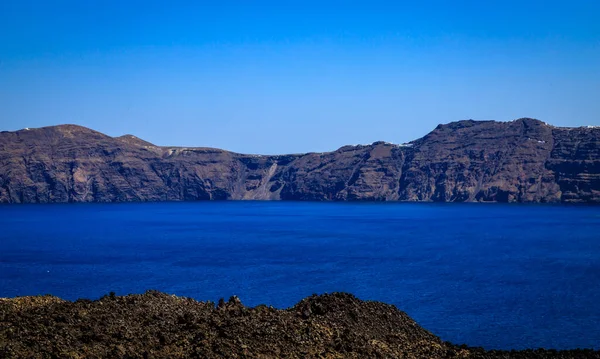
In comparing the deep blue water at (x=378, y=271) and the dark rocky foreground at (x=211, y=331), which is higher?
the dark rocky foreground at (x=211, y=331)

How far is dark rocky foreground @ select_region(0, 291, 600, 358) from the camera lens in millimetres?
22344

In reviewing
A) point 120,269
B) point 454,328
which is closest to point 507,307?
point 454,328

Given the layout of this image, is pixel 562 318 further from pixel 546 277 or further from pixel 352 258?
pixel 352 258

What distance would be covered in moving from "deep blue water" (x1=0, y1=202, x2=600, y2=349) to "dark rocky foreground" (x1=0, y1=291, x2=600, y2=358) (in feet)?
42.9

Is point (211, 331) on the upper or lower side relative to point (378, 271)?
upper

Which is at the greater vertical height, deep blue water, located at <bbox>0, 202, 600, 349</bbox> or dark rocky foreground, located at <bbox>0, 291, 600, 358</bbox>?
dark rocky foreground, located at <bbox>0, 291, 600, 358</bbox>

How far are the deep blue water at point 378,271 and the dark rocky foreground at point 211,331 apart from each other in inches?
515

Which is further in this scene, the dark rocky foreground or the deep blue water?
the deep blue water

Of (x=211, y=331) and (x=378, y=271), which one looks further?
(x=378, y=271)

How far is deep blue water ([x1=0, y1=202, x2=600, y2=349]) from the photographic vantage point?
155ft

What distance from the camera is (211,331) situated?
24281 millimetres

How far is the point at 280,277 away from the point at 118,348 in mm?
48389

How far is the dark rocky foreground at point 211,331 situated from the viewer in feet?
73.3

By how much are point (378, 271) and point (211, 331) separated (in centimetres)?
5291
